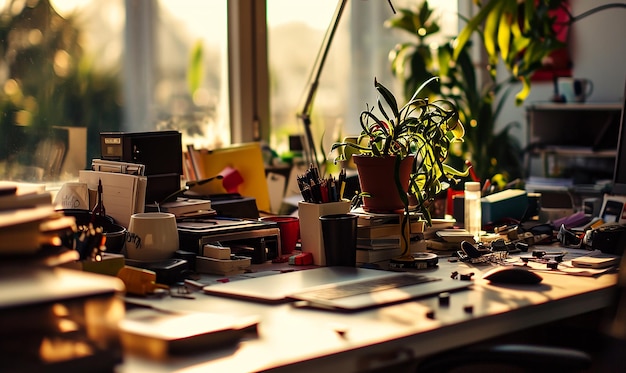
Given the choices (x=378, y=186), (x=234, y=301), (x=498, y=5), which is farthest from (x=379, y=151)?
(x=498, y=5)

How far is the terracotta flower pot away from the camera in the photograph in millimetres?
2445

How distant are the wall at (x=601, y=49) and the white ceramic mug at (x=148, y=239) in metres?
3.46

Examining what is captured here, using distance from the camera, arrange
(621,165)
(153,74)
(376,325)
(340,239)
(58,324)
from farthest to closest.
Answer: (153,74)
(621,165)
(340,239)
(376,325)
(58,324)

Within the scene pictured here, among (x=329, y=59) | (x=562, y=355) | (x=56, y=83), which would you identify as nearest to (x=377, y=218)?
(x=562, y=355)

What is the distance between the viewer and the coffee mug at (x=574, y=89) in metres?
4.93

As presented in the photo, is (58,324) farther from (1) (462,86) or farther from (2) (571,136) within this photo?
(2) (571,136)

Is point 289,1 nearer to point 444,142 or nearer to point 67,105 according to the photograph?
point 67,105

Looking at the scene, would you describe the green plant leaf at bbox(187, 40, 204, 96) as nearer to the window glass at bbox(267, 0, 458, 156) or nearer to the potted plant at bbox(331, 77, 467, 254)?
the window glass at bbox(267, 0, 458, 156)

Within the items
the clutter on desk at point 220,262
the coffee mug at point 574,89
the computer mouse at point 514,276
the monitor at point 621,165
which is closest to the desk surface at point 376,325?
the computer mouse at point 514,276

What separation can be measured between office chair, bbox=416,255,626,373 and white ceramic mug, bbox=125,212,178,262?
77 centimetres

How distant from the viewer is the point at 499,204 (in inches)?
112

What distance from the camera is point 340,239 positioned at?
90.0 inches

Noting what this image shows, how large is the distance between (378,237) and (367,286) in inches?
14.7

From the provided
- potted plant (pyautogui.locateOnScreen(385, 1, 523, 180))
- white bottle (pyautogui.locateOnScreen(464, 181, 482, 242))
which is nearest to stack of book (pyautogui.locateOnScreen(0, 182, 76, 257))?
white bottle (pyautogui.locateOnScreen(464, 181, 482, 242))
